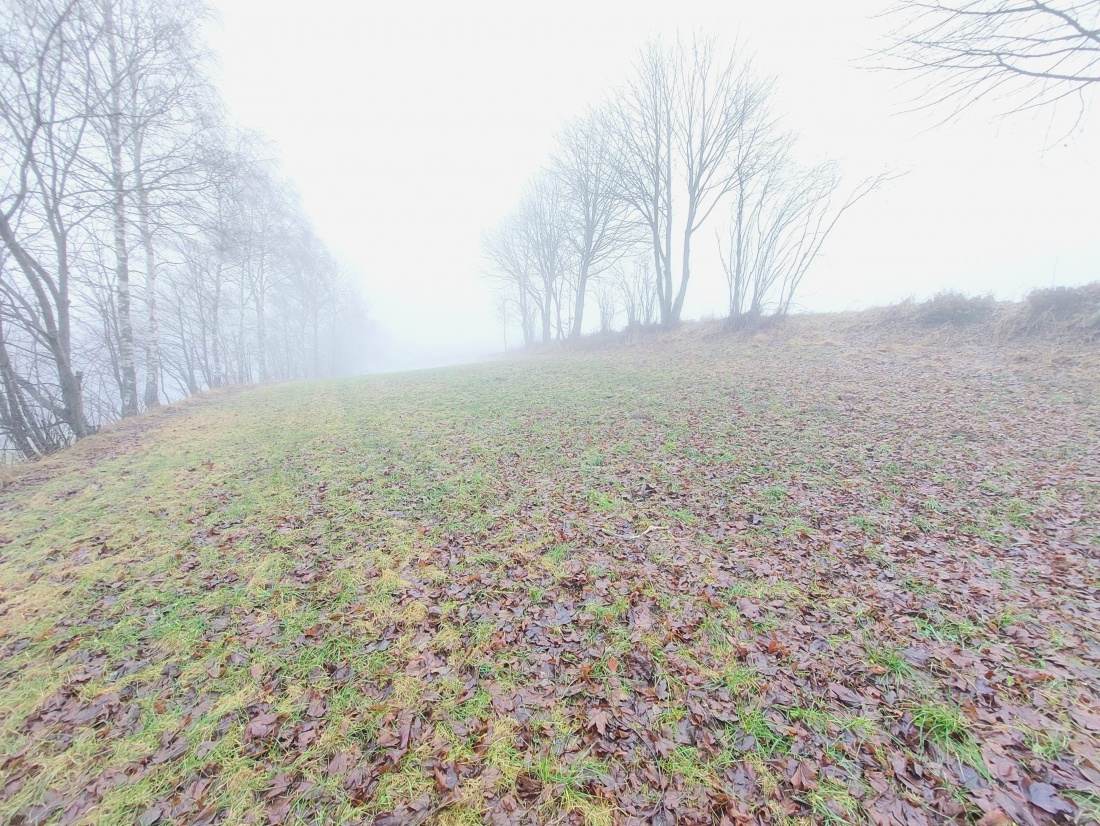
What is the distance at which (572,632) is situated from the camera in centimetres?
330

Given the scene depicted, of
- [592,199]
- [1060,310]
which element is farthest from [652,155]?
[1060,310]

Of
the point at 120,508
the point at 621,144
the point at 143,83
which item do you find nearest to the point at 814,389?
the point at 120,508

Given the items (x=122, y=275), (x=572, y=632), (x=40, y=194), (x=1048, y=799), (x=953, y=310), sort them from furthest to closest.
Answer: (x=953, y=310) → (x=122, y=275) → (x=40, y=194) → (x=572, y=632) → (x=1048, y=799)

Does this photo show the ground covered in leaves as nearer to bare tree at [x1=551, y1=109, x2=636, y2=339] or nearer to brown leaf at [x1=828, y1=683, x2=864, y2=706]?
brown leaf at [x1=828, y1=683, x2=864, y2=706]

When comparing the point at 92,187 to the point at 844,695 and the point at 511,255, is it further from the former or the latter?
the point at 511,255

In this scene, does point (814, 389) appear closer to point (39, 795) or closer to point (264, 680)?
point (264, 680)

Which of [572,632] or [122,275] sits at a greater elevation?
[122,275]

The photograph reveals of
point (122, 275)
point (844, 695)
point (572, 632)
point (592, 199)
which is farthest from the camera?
point (592, 199)

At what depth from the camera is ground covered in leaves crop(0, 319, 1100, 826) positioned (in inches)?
87.4

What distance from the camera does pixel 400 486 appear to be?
5.85 metres

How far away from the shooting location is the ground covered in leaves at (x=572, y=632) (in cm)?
222

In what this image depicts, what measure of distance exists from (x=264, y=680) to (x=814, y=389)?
1084cm

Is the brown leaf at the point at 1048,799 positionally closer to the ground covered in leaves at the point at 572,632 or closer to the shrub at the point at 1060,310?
the ground covered in leaves at the point at 572,632

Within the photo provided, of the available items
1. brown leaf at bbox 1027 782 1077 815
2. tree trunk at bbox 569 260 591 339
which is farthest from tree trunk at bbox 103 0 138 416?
tree trunk at bbox 569 260 591 339
